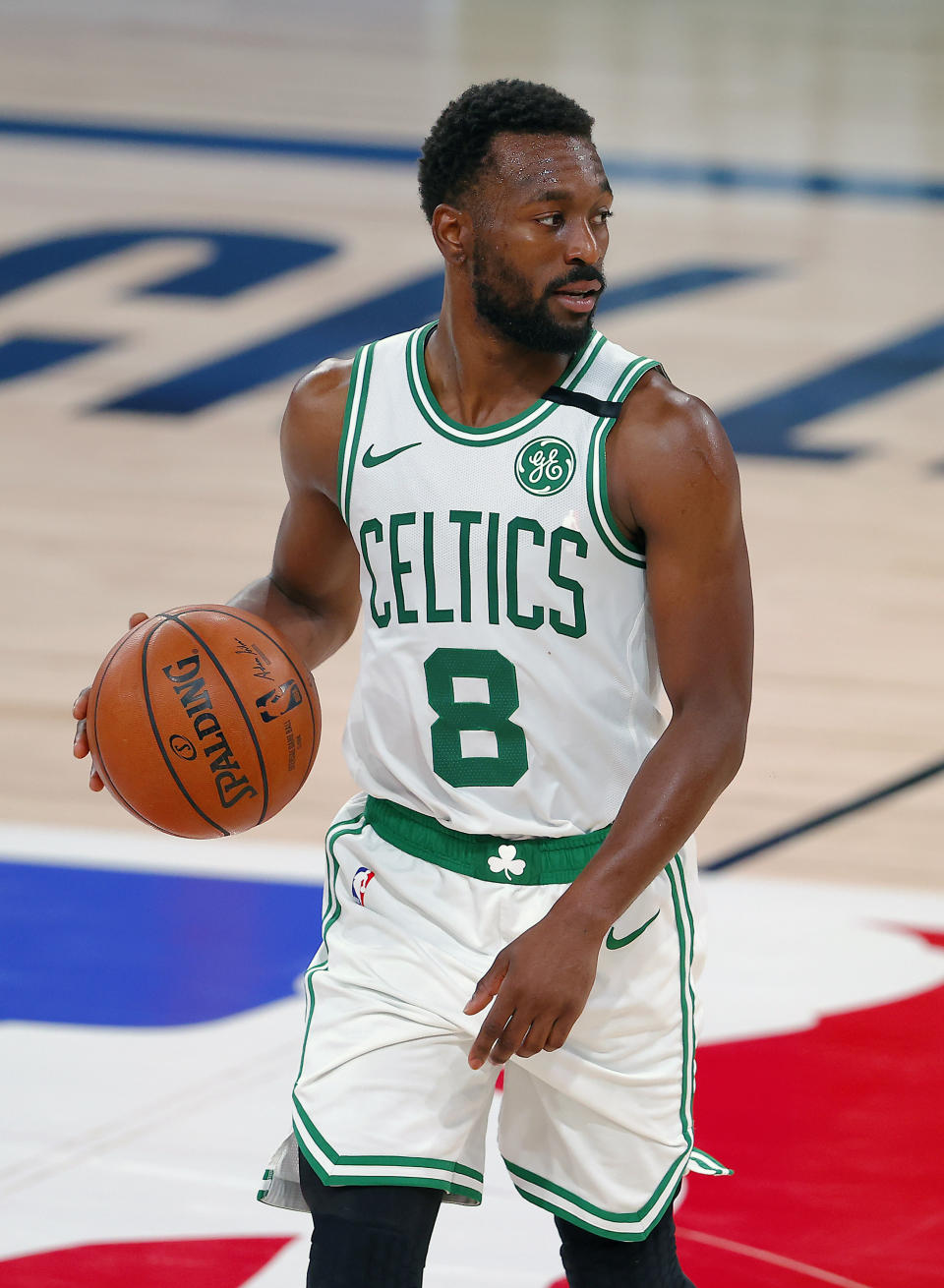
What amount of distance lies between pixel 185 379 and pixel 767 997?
5.26 metres

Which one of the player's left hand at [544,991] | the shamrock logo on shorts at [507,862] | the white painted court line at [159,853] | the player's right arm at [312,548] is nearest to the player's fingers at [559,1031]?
the player's left hand at [544,991]

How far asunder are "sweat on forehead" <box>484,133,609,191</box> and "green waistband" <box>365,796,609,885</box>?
85 centimetres

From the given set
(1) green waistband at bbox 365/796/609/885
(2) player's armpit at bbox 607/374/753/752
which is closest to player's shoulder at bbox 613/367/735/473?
(2) player's armpit at bbox 607/374/753/752

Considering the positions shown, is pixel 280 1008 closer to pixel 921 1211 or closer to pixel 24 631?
pixel 921 1211

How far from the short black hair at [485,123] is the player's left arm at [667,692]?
0.36 meters

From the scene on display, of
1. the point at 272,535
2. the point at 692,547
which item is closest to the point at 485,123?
the point at 692,547

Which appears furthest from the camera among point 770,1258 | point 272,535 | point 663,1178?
point 272,535

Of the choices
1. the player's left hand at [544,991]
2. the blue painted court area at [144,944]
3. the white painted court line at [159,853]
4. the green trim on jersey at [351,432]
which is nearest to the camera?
Result: the player's left hand at [544,991]

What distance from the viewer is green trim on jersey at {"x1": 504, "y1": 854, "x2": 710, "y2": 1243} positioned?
2586 millimetres

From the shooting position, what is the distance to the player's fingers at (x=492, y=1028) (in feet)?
7.87

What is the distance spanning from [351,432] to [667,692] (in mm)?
583

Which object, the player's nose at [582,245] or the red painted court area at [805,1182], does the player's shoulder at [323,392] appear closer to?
the player's nose at [582,245]

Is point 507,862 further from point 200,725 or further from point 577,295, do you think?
point 577,295

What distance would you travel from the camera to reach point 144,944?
14.9 ft
